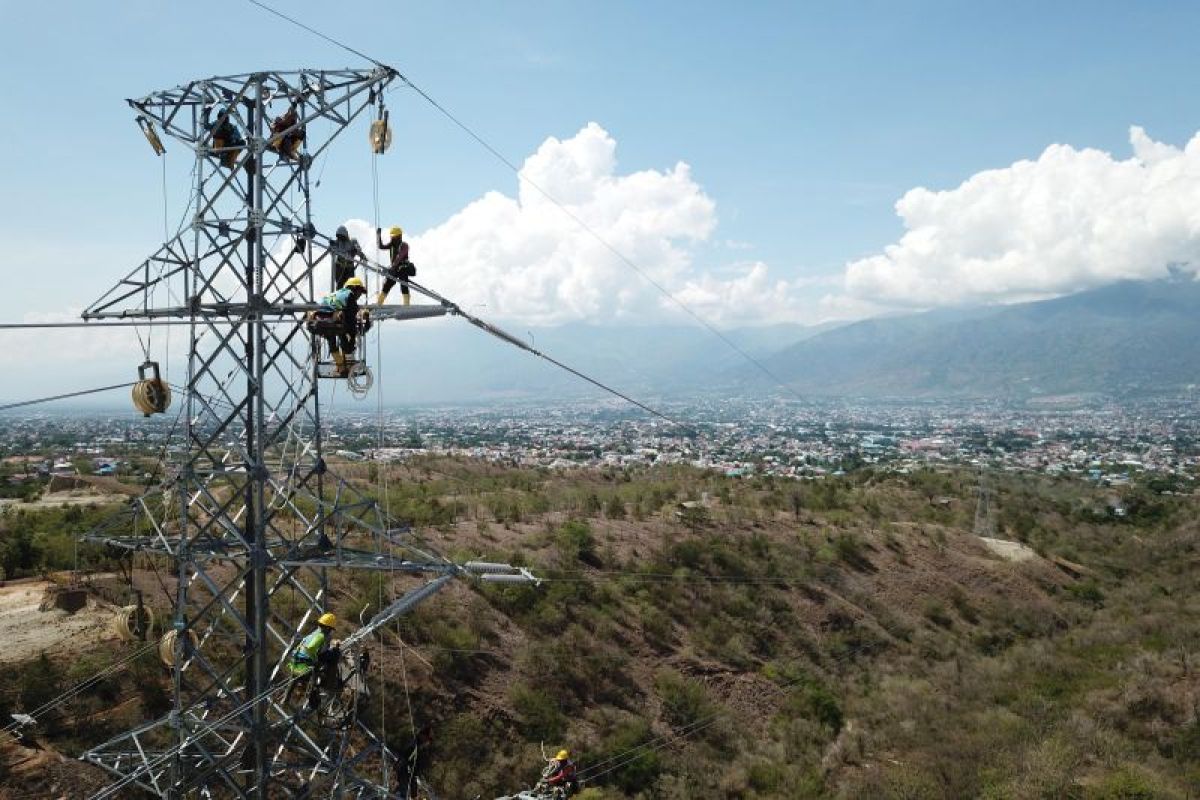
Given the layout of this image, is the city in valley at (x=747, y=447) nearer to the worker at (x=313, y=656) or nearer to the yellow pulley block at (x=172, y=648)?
the yellow pulley block at (x=172, y=648)

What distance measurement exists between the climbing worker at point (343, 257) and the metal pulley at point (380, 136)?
0.99 metres

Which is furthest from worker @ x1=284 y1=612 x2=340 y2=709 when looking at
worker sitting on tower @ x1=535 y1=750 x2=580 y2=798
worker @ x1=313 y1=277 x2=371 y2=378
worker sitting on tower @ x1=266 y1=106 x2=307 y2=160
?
worker sitting on tower @ x1=266 y1=106 x2=307 y2=160

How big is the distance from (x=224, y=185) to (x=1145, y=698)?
78.1 feet

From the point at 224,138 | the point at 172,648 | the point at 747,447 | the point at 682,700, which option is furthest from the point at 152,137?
the point at 747,447

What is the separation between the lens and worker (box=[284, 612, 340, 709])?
766 cm

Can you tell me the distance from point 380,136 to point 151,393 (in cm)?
356

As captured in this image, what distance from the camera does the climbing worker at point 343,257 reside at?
25.9ft

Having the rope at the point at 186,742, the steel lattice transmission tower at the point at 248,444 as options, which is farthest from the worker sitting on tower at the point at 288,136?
the rope at the point at 186,742

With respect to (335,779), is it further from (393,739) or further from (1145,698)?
(1145,698)

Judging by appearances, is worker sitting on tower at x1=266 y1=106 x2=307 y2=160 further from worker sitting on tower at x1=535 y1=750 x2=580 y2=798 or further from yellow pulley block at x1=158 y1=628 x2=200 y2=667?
worker sitting on tower at x1=535 y1=750 x2=580 y2=798

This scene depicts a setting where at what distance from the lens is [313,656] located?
7699 millimetres

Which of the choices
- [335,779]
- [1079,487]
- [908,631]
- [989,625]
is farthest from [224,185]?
[1079,487]

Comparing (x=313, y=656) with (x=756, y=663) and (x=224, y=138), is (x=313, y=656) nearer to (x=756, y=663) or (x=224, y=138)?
(x=224, y=138)

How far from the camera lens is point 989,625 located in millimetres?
28844
